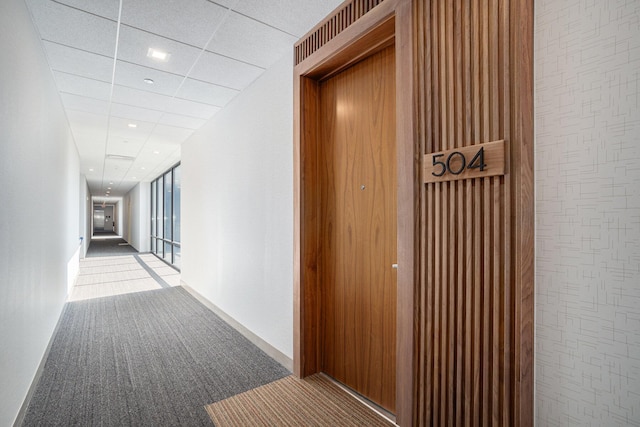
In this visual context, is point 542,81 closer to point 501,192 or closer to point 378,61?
point 501,192

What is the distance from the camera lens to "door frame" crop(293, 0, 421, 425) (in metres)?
1.68

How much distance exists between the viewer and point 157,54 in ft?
9.04

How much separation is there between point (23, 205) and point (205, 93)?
213cm

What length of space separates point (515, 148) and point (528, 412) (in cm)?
106

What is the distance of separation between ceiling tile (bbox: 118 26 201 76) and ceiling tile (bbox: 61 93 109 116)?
4.59ft

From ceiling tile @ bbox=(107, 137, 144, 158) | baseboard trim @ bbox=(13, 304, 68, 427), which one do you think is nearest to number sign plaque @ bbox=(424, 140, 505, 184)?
baseboard trim @ bbox=(13, 304, 68, 427)

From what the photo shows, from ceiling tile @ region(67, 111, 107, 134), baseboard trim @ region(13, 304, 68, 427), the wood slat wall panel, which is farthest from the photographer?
ceiling tile @ region(67, 111, 107, 134)

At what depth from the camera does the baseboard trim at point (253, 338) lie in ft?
9.14

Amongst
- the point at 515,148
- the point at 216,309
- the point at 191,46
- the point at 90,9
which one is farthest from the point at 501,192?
the point at 216,309

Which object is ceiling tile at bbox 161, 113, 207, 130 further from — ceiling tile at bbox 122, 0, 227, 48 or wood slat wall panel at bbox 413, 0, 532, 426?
wood slat wall panel at bbox 413, 0, 532, 426

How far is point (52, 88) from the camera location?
3201mm

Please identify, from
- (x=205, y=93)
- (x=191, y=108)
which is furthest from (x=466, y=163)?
(x=191, y=108)

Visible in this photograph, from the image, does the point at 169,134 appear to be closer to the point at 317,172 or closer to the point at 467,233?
the point at 317,172

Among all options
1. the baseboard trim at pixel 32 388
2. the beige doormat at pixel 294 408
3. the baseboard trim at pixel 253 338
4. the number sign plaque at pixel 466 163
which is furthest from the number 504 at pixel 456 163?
the baseboard trim at pixel 32 388
